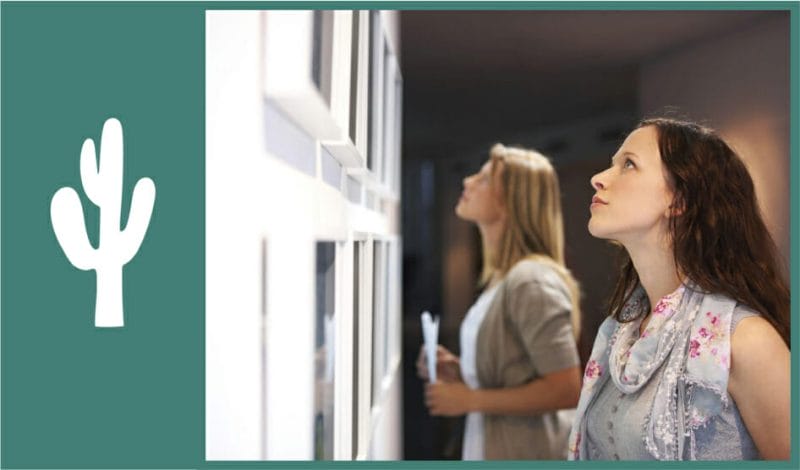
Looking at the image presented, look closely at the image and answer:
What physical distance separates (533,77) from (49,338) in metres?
0.92

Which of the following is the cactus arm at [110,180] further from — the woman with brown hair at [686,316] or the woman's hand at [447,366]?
the woman's hand at [447,366]

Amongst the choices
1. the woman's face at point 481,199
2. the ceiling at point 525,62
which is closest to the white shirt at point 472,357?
the woman's face at point 481,199

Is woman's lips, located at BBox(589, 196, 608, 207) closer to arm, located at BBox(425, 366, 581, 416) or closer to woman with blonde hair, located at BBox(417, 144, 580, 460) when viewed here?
woman with blonde hair, located at BBox(417, 144, 580, 460)

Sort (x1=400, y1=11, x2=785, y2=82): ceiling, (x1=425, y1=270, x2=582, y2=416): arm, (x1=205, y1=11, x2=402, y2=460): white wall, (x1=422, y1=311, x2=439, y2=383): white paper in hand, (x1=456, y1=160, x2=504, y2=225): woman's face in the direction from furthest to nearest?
(x1=422, y1=311, x2=439, y2=383): white paper in hand
(x1=456, y1=160, x2=504, y2=225): woman's face
(x1=425, y1=270, x2=582, y2=416): arm
(x1=400, y1=11, x2=785, y2=82): ceiling
(x1=205, y1=11, x2=402, y2=460): white wall

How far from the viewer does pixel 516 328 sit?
1456 millimetres

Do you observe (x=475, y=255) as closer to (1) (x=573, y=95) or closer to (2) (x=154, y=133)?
(1) (x=573, y=95)

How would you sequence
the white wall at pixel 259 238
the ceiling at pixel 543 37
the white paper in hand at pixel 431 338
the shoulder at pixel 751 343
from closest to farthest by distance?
the white wall at pixel 259 238 → the shoulder at pixel 751 343 → the ceiling at pixel 543 37 → the white paper in hand at pixel 431 338

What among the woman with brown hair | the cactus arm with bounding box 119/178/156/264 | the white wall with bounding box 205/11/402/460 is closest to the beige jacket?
the woman with brown hair

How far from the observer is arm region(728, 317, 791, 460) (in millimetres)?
910

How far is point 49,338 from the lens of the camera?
944 mm

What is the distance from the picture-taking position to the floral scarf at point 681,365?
914mm

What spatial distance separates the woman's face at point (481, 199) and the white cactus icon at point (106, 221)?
2.27ft

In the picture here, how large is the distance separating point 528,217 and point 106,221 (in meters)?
0.79

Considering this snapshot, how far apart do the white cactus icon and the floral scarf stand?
2.08ft
